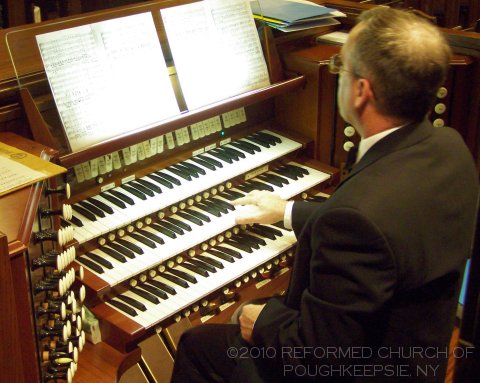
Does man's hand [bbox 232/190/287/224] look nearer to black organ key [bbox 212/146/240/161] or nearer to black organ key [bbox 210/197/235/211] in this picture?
black organ key [bbox 210/197/235/211]

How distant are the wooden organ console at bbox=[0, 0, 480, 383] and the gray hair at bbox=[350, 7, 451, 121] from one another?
37.1 inches

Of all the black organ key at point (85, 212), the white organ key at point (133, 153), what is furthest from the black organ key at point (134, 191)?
the black organ key at point (85, 212)

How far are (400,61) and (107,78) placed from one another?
1.19 meters

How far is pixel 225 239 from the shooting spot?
2.71 m

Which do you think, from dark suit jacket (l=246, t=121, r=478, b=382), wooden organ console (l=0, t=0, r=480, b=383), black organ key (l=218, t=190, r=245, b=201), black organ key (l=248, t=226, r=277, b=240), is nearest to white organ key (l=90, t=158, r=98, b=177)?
wooden organ console (l=0, t=0, r=480, b=383)

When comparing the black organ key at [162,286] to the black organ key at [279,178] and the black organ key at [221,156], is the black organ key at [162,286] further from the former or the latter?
the black organ key at [279,178]

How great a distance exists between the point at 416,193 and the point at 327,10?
1743 mm

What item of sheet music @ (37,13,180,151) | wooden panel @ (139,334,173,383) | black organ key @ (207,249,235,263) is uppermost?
sheet music @ (37,13,180,151)

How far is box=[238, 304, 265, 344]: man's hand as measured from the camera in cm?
196

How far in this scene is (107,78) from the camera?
2.39 metres

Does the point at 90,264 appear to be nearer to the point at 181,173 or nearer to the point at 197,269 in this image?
the point at 197,269

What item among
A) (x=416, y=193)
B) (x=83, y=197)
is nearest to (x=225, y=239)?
(x=83, y=197)

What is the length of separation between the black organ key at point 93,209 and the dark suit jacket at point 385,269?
855 mm

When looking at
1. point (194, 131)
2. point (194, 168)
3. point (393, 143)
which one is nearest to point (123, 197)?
point (194, 168)
